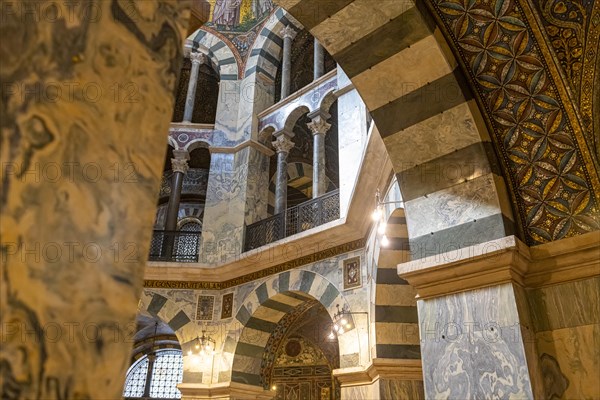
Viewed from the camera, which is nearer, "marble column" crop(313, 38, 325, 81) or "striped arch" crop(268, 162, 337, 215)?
"marble column" crop(313, 38, 325, 81)

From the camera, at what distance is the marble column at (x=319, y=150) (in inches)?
361

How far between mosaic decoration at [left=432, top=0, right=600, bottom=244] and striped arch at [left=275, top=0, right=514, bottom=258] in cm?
12

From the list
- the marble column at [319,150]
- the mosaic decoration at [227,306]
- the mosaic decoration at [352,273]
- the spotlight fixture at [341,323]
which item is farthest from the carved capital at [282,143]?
the spotlight fixture at [341,323]

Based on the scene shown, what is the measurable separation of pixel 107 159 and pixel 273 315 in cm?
836

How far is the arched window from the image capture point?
13609mm

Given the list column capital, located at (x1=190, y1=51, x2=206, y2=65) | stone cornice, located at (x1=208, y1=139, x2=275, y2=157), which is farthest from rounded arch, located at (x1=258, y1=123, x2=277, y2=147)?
column capital, located at (x1=190, y1=51, x2=206, y2=65)

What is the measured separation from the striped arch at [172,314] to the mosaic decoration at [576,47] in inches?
303

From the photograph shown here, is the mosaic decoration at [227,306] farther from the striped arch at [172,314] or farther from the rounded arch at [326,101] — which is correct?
the rounded arch at [326,101]

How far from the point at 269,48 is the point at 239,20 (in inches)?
53.5

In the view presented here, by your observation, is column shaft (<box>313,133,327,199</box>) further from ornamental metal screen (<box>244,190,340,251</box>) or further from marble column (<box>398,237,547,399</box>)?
marble column (<box>398,237,547,399</box>)

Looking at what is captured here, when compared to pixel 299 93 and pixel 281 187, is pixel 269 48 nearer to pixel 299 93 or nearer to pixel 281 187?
pixel 299 93

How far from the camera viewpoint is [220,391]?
27.7 ft

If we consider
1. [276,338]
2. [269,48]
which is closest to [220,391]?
[276,338]

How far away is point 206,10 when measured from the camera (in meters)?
1.89
